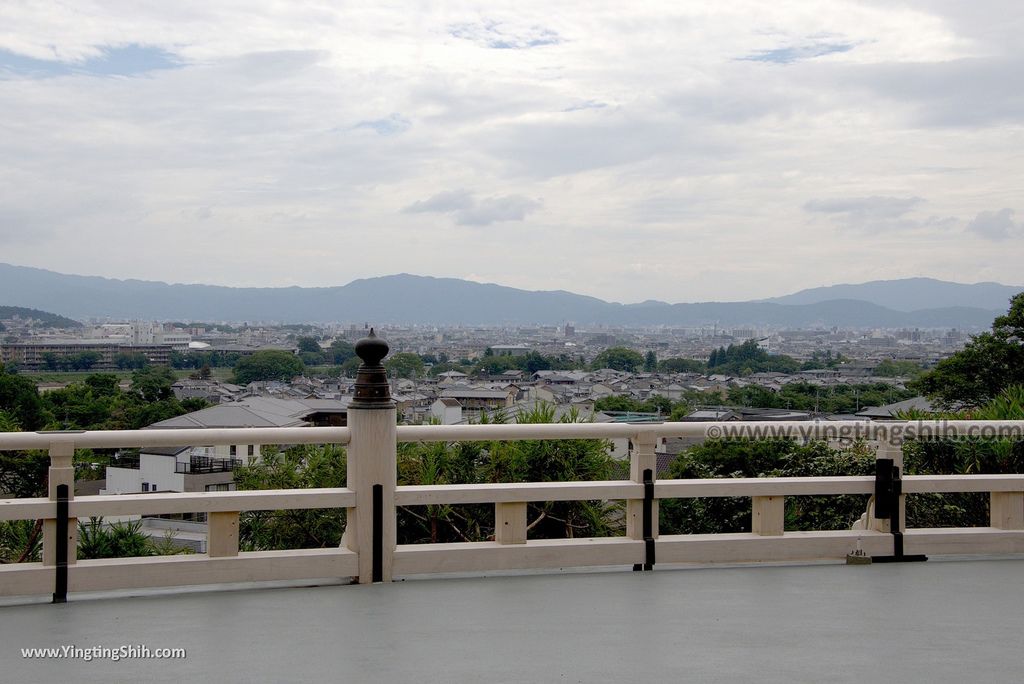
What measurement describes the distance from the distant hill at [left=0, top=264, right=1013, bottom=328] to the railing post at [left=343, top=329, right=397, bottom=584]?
63727 millimetres

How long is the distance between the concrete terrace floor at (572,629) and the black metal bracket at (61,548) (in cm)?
7

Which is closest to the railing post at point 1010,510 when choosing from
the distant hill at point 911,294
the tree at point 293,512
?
the tree at point 293,512

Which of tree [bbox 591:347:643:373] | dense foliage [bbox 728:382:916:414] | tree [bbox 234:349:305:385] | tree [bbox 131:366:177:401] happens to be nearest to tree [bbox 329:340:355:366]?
tree [bbox 131:366:177:401]

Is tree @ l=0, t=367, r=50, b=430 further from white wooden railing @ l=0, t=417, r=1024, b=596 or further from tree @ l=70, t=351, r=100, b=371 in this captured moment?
white wooden railing @ l=0, t=417, r=1024, b=596

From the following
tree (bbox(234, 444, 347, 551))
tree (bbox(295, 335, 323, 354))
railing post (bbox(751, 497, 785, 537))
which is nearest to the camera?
railing post (bbox(751, 497, 785, 537))

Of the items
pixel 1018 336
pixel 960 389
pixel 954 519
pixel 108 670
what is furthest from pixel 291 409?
pixel 108 670

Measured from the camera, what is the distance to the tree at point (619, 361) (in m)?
70.6

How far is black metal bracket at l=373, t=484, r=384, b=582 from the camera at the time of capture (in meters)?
4.92

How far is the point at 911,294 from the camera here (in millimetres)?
134000

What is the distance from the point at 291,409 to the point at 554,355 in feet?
155

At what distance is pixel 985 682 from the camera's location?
11.3 ft

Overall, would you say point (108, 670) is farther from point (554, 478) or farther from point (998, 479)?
point (998, 479)

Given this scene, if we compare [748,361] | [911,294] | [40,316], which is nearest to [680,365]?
[748,361]

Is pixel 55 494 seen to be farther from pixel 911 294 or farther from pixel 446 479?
pixel 911 294
